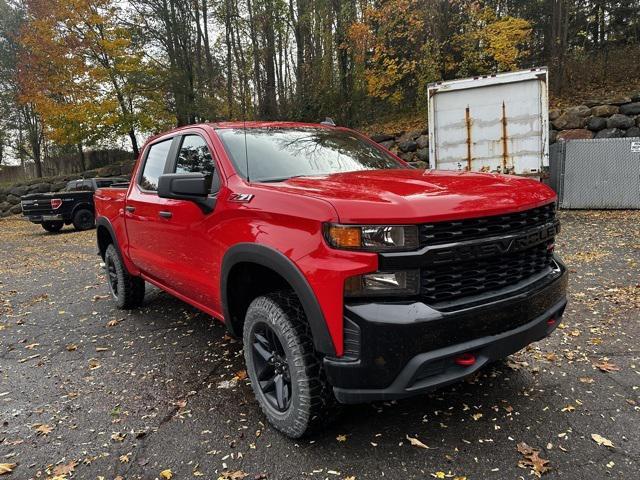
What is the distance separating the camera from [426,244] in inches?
84.3

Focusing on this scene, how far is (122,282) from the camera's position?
5.11 metres

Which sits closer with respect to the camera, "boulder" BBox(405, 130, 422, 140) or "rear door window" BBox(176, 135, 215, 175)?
"rear door window" BBox(176, 135, 215, 175)

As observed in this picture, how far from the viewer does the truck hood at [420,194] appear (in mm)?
2117

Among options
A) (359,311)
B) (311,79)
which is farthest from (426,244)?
(311,79)

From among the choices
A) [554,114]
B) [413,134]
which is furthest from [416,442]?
[413,134]

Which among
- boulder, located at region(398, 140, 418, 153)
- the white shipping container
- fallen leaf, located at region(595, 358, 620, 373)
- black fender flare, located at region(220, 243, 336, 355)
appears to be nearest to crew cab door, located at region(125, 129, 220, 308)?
black fender flare, located at region(220, 243, 336, 355)

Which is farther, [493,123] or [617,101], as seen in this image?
[617,101]

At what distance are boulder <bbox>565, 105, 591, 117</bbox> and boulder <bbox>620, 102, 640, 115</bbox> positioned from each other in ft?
2.48

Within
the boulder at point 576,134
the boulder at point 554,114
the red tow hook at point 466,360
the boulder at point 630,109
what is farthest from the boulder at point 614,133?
the red tow hook at point 466,360

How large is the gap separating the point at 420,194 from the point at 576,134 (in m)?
11.8

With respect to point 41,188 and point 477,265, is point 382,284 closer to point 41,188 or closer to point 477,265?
point 477,265

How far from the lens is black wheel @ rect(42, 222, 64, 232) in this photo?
14.6 m

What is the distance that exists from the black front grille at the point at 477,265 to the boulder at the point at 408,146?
39.6ft

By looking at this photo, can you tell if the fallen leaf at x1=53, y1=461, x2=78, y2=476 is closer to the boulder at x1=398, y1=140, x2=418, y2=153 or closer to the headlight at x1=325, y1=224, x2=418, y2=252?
the headlight at x1=325, y1=224, x2=418, y2=252
